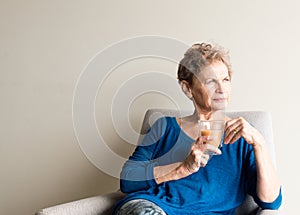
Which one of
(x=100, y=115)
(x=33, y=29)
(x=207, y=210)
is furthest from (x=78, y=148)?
(x=207, y=210)

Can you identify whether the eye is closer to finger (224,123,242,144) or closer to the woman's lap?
finger (224,123,242,144)

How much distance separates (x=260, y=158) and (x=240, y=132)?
4.5 inches

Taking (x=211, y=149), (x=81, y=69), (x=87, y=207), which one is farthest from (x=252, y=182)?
(x=81, y=69)

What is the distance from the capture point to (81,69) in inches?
84.9

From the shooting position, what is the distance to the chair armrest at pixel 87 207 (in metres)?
1.47

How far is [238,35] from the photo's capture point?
195 centimetres

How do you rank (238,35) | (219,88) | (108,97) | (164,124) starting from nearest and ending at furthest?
1. (219,88)
2. (164,124)
3. (238,35)
4. (108,97)

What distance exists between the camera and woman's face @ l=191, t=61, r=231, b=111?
1578 mm

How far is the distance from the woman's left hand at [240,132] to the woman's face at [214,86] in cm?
11

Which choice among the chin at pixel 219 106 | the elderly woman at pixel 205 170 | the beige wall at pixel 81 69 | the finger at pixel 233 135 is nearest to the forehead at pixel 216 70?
the elderly woman at pixel 205 170

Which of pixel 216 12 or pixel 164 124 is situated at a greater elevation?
pixel 216 12

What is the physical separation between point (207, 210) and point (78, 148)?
0.84m

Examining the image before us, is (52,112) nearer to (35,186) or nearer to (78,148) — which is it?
(78,148)

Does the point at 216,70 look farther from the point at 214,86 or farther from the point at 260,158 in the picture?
the point at 260,158
